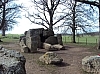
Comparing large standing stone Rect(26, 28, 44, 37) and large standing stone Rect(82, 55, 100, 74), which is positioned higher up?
large standing stone Rect(26, 28, 44, 37)

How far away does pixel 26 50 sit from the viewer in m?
16.1

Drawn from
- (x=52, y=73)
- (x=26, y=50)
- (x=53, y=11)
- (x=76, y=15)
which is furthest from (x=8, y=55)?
(x=53, y=11)

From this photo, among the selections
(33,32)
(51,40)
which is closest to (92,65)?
(33,32)

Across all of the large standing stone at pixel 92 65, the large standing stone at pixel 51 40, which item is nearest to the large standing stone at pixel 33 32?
the large standing stone at pixel 51 40

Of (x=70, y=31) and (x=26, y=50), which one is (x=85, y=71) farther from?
(x=70, y=31)

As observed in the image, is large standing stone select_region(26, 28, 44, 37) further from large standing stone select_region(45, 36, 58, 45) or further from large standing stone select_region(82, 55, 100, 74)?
large standing stone select_region(82, 55, 100, 74)

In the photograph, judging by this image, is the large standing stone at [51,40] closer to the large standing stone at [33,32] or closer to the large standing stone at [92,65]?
the large standing stone at [33,32]

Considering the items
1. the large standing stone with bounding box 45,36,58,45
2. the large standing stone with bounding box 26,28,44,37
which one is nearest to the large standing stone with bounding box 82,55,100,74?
the large standing stone with bounding box 26,28,44,37

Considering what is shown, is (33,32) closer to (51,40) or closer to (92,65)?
(51,40)

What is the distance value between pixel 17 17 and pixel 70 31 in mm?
10663

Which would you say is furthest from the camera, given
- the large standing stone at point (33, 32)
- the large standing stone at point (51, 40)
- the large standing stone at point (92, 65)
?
the large standing stone at point (51, 40)

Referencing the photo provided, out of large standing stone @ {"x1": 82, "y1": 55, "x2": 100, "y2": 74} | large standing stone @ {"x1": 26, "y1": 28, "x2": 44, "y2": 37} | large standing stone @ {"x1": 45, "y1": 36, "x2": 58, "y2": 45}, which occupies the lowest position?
large standing stone @ {"x1": 82, "y1": 55, "x2": 100, "y2": 74}

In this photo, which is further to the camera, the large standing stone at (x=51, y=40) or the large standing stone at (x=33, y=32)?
the large standing stone at (x=51, y=40)

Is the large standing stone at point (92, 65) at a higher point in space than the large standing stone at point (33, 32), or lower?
lower
